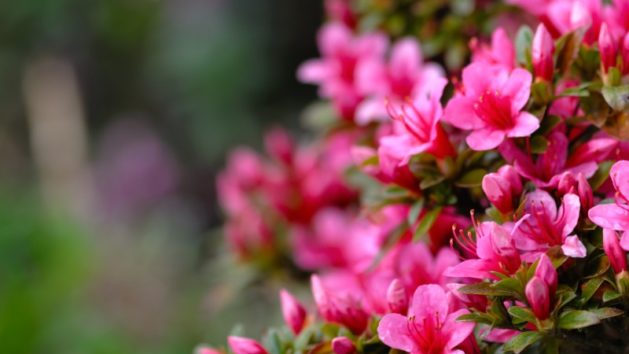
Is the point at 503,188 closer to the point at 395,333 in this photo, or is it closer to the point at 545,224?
the point at 545,224

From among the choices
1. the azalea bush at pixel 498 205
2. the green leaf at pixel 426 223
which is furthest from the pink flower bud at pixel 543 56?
the green leaf at pixel 426 223

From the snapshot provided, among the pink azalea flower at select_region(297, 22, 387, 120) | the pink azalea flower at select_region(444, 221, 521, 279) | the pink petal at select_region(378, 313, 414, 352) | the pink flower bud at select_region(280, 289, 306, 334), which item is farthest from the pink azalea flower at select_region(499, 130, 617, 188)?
the pink azalea flower at select_region(297, 22, 387, 120)

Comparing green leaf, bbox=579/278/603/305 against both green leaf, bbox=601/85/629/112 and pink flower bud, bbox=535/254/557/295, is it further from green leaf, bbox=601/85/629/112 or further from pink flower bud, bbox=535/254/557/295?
green leaf, bbox=601/85/629/112

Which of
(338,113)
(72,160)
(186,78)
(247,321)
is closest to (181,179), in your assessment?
(72,160)

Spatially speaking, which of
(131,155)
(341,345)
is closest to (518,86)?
(341,345)

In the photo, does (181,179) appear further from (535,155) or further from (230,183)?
(535,155)
